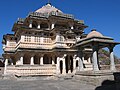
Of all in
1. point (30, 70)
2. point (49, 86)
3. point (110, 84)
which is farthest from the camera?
point (30, 70)

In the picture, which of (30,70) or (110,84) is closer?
(110,84)

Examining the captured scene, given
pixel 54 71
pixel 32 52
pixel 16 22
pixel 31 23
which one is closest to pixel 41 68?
pixel 54 71

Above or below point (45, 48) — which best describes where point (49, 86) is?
below

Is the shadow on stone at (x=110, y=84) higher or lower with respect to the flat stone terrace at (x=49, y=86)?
higher

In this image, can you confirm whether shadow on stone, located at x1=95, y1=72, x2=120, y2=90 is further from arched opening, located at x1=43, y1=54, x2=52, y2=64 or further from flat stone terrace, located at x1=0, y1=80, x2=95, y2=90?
arched opening, located at x1=43, y1=54, x2=52, y2=64

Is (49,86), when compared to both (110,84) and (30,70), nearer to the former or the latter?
(110,84)

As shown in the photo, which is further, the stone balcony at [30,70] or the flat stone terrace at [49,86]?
the stone balcony at [30,70]

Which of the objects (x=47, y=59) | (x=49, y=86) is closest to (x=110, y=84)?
(x=49, y=86)

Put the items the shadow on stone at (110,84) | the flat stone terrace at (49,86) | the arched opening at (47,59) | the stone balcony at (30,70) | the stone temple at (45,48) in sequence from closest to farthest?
1. the shadow on stone at (110,84)
2. the flat stone terrace at (49,86)
3. the stone balcony at (30,70)
4. the stone temple at (45,48)
5. the arched opening at (47,59)

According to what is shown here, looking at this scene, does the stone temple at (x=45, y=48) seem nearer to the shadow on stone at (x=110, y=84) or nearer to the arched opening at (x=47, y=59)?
the arched opening at (x=47, y=59)

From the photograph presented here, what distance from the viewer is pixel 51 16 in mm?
33094

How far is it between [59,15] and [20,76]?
1702 cm

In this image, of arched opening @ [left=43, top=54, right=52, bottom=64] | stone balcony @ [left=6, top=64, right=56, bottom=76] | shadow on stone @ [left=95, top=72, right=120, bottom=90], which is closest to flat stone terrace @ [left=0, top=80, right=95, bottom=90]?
shadow on stone @ [left=95, top=72, right=120, bottom=90]

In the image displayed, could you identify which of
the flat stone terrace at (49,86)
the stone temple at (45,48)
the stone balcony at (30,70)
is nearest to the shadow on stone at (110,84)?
the flat stone terrace at (49,86)
